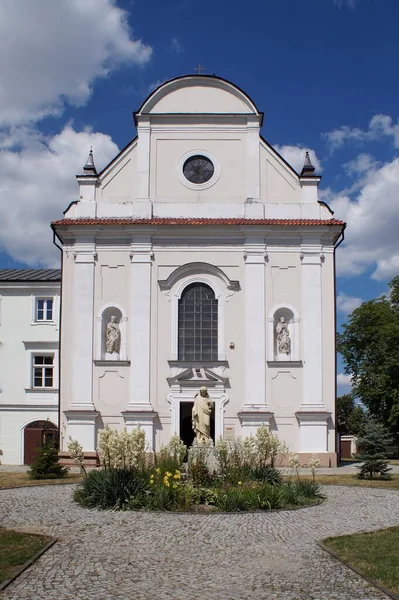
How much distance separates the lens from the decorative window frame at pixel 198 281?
1073 inches

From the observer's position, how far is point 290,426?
26469 mm

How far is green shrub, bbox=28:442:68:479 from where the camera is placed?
21094 mm

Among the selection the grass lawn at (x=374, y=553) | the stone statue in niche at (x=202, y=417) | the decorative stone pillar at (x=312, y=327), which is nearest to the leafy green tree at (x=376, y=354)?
the decorative stone pillar at (x=312, y=327)

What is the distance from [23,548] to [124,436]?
497 cm

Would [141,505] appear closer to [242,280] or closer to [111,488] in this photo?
[111,488]

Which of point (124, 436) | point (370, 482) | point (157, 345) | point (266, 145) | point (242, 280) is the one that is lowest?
point (370, 482)

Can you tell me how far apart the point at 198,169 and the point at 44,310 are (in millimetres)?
9327

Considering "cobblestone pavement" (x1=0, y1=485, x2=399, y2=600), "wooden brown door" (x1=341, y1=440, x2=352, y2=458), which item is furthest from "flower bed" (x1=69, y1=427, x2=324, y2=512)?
"wooden brown door" (x1=341, y1=440, x2=352, y2=458)

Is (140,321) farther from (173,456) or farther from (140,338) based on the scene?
(173,456)

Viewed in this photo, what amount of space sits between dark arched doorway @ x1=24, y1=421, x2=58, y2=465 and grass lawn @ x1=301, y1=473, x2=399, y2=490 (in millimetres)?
12352

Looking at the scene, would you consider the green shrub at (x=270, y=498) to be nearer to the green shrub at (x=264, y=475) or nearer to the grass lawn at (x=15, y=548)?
the green shrub at (x=264, y=475)

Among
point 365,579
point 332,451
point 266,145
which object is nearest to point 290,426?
point 332,451

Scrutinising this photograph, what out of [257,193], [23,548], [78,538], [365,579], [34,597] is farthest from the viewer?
[257,193]

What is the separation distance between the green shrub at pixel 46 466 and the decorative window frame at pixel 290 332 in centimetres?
951
